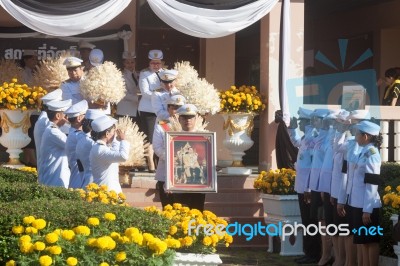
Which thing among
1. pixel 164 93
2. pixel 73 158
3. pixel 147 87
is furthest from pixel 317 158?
pixel 147 87

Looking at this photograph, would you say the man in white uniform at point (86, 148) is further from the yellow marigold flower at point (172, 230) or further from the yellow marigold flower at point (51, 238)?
the yellow marigold flower at point (51, 238)

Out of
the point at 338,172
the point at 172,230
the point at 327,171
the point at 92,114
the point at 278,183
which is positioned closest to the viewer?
the point at 172,230

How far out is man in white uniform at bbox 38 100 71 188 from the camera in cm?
1084

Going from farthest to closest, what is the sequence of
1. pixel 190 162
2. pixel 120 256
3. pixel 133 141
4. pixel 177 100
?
pixel 133 141 → pixel 177 100 → pixel 190 162 → pixel 120 256

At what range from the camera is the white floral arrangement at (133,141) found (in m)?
12.9

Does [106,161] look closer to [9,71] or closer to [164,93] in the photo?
[164,93]

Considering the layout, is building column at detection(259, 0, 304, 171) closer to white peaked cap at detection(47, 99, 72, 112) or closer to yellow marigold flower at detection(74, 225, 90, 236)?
white peaked cap at detection(47, 99, 72, 112)

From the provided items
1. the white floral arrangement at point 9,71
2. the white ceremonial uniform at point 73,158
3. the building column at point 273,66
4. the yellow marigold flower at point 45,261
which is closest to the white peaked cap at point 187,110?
the white ceremonial uniform at point 73,158

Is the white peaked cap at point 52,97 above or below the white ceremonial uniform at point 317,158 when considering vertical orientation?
above

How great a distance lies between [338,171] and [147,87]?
4089 millimetres

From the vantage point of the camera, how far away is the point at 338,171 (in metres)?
10.5

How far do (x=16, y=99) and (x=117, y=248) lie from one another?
7.48 meters

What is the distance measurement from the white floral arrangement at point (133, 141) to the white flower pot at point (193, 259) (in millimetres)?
5422

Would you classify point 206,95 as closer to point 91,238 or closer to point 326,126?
point 326,126
